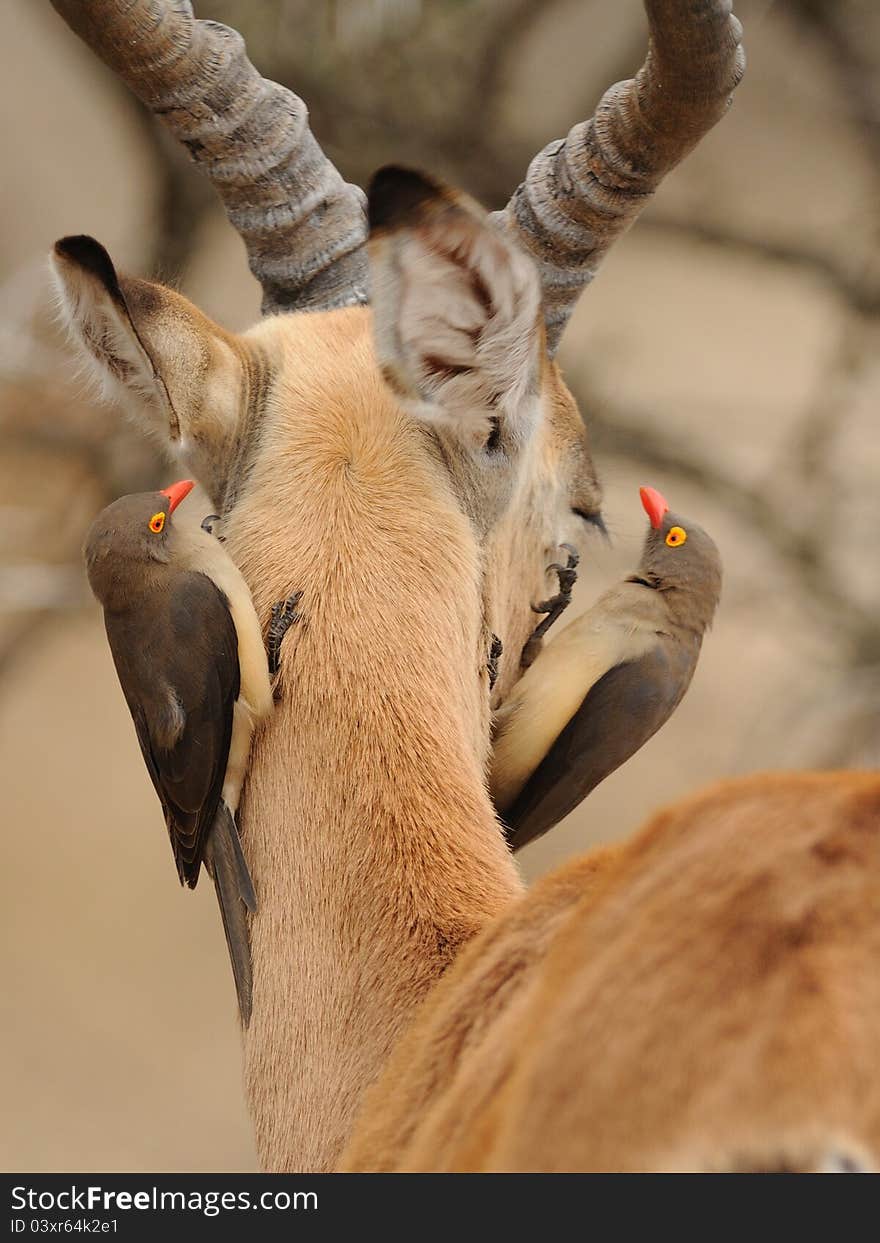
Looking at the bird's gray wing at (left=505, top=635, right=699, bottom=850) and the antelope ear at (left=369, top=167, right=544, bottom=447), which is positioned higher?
the antelope ear at (left=369, top=167, right=544, bottom=447)

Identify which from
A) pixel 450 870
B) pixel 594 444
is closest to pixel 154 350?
pixel 450 870

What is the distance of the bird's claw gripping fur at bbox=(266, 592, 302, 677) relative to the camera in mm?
1756

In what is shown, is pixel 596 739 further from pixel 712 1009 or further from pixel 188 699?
pixel 712 1009

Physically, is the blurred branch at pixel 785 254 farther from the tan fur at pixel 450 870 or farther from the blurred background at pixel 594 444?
the tan fur at pixel 450 870

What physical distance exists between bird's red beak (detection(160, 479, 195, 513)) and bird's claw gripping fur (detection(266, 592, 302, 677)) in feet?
1.10

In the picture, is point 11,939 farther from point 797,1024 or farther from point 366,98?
point 797,1024

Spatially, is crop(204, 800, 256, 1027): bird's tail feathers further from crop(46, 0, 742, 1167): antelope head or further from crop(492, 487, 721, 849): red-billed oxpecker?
crop(492, 487, 721, 849): red-billed oxpecker

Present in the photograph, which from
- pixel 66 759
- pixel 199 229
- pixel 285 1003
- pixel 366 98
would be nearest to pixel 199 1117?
pixel 66 759

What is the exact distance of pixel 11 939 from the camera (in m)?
6.25

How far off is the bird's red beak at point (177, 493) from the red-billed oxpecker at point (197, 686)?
0.09 meters

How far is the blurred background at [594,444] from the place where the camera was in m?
5.86

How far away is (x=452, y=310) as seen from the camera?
1.77 m

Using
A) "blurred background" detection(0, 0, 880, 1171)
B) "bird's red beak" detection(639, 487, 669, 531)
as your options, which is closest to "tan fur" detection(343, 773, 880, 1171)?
"bird's red beak" detection(639, 487, 669, 531)

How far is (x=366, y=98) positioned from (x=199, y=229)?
994 mm
